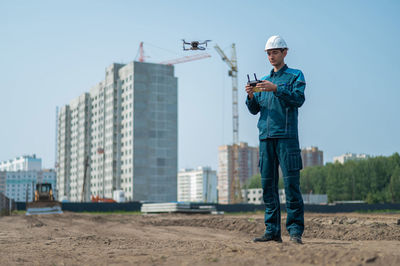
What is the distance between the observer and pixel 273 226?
5.78 m

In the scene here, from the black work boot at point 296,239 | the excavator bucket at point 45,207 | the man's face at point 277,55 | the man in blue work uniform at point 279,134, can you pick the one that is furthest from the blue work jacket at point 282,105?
the excavator bucket at point 45,207

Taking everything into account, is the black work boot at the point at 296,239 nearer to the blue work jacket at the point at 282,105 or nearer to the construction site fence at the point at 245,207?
the blue work jacket at the point at 282,105

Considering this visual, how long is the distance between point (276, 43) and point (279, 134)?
1.13m

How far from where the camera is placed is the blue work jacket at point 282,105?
221 inches

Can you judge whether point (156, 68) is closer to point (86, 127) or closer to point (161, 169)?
point (161, 169)

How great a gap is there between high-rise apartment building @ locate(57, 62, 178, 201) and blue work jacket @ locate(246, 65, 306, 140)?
92606 millimetres

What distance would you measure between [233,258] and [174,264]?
1.67ft

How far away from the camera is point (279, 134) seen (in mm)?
5633

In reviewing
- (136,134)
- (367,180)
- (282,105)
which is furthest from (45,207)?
(367,180)

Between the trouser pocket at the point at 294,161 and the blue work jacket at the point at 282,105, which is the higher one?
the blue work jacket at the point at 282,105

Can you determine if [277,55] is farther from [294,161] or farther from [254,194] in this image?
[254,194]

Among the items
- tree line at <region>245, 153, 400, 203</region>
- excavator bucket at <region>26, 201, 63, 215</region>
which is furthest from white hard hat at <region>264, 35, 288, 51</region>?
tree line at <region>245, 153, 400, 203</region>

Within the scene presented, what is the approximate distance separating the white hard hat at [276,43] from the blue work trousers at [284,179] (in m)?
1.13

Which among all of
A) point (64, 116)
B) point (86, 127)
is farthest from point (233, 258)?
point (64, 116)
